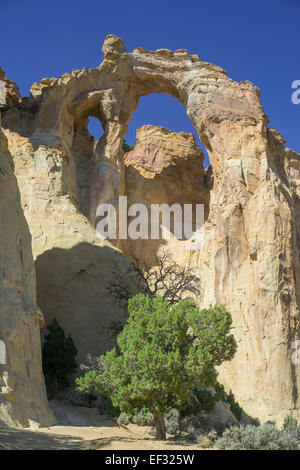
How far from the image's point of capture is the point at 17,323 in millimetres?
17016

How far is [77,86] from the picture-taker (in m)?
33.1

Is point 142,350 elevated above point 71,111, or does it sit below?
below

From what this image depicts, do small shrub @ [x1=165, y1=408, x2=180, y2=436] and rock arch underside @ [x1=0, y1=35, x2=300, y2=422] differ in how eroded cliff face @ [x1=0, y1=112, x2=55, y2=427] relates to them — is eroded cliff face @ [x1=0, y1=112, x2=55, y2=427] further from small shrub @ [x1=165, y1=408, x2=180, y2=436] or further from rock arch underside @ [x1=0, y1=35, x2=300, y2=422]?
rock arch underside @ [x1=0, y1=35, x2=300, y2=422]

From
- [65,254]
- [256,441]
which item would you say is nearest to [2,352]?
[256,441]

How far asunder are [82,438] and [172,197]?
24.3 meters

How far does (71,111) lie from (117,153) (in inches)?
139

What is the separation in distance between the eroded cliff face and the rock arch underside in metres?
5.95

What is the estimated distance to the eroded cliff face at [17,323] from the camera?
15.3m

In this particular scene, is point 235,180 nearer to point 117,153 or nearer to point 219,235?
point 219,235

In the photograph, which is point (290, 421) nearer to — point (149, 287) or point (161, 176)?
point (149, 287)

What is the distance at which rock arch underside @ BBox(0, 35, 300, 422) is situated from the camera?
915 inches

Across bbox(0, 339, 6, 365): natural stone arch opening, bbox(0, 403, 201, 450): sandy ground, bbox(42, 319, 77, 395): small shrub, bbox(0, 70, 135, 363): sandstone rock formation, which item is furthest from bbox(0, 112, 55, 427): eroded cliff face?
bbox(0, 70, 135, 363): sandstone rock formation

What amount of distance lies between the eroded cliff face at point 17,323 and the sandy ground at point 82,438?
82 centimetres
